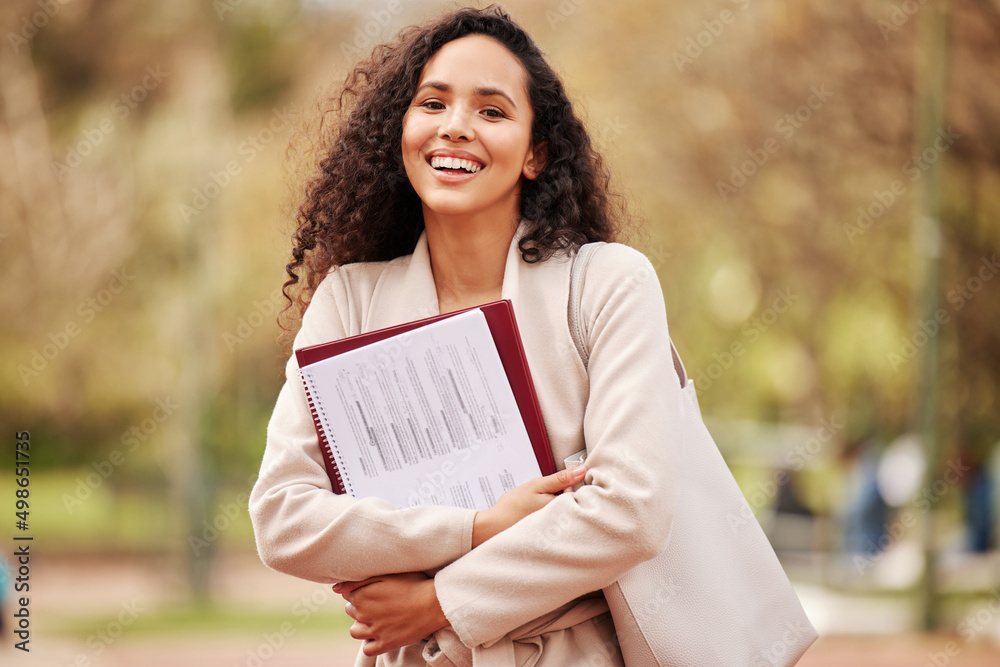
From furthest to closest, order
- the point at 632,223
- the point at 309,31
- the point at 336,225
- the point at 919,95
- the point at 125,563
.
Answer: the point at 125,563 < the point at 309,31 < the point at 919,95 < the point at 632,223 < the point at 336,225

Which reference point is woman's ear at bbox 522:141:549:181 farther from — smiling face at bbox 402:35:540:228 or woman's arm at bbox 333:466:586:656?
woman's arm at bbox 333:466:586:656

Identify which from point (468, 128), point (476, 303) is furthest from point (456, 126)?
point (476, 303)

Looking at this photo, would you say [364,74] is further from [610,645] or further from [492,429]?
[610,645]

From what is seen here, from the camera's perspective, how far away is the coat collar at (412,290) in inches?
99.8

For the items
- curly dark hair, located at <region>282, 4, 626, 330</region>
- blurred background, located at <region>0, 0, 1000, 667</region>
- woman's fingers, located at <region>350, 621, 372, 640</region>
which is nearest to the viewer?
woman's fingers, located at <region>350, 621, 372, 640</region>

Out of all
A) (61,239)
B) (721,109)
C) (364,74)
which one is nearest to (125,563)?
(61,239)

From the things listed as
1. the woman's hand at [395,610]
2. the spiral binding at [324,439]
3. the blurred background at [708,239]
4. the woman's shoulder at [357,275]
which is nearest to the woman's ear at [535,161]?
the woman's shoulder at [357,275]

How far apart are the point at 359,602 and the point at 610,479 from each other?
22.9 inches

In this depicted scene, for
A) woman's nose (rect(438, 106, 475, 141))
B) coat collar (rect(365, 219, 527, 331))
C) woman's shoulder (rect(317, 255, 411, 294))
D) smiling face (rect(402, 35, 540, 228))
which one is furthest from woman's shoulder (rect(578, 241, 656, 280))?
woman's shoulder (rect(317, 255, 411, 294))

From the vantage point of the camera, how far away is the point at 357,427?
2.37 m

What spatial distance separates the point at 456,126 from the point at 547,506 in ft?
2.79

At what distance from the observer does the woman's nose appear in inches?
96.5

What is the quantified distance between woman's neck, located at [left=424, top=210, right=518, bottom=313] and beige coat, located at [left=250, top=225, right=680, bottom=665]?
0.08 meters

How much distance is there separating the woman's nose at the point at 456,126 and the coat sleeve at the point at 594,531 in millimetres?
607
